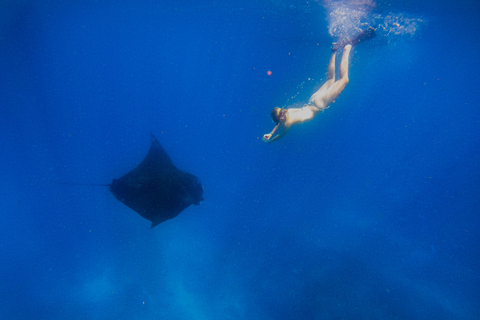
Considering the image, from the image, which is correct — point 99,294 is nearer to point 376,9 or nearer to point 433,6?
point 376,9

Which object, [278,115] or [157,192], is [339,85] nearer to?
[278,115]

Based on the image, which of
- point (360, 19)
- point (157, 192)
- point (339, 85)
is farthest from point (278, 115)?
point (360, 19)

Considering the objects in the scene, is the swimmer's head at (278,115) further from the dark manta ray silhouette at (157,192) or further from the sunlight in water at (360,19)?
the sunlight in water at (360,19)

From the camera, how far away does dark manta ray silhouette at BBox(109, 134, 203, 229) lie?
5.85 metres

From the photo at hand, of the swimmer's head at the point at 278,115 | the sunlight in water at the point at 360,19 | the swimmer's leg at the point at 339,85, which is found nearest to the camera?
the swimmer's head at the point at 278,115

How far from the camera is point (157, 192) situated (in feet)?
19.4

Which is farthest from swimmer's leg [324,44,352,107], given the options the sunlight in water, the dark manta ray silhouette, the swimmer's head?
the sunlight in water

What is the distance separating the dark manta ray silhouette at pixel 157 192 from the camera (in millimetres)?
5852

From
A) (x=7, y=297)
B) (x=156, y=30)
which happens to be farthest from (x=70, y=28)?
(x=7, y=297)

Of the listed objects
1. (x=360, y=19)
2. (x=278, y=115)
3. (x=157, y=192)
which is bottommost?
(x=157, y=192)

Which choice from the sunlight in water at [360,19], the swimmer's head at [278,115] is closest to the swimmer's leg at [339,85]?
the swimmer's head at [278,115]

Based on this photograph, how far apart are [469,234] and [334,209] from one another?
778 centimetres

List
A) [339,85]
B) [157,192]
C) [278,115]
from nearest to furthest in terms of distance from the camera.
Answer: [278,115] < [339,85] < [157,192]

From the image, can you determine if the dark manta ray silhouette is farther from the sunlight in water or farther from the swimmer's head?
the sunlight in water
